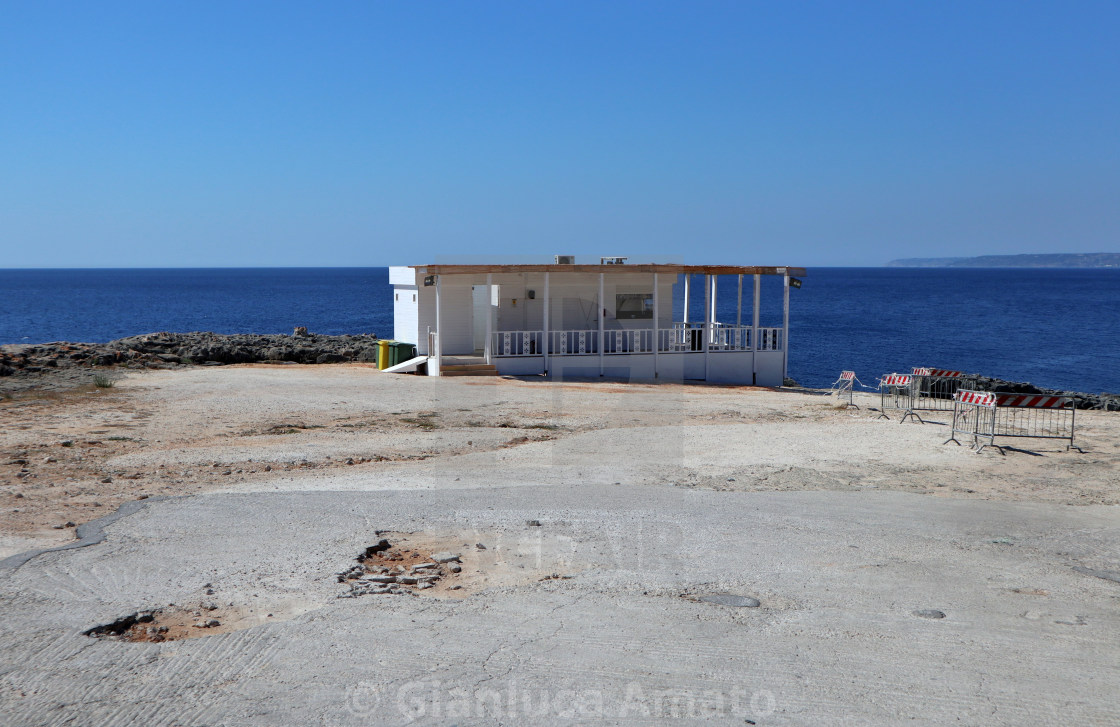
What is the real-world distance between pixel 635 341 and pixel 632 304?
6.07 ft

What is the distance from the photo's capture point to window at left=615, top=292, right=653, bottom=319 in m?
26.0

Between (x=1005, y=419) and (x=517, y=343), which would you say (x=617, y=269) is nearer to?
(x=517, y=343)

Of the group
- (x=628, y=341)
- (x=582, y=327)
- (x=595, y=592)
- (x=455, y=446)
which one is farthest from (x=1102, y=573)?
(x=582, y=327)

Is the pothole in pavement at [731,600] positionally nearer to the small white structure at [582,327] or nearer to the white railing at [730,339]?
the small white structure at [582,327]

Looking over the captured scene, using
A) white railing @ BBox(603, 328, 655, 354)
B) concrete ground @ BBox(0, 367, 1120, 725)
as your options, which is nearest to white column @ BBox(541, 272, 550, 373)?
white railing @ BBox(603, 328, 655, 354)

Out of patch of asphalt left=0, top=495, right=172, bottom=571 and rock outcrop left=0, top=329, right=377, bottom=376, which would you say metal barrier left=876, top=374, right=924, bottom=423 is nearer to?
patch of asphalt left=0, top=495, right=172, bottom=571

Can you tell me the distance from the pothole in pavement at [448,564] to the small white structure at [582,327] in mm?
14709

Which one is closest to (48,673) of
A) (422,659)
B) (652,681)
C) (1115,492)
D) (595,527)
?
(422,659)

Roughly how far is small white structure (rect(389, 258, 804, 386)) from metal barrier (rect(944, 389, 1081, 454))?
321 inches

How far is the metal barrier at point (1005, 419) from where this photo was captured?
47.0ft

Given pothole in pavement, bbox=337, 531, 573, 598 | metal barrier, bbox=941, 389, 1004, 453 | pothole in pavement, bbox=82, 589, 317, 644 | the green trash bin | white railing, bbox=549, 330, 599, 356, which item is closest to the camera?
pothole in pavement, bbox=82, 589, 317, 644

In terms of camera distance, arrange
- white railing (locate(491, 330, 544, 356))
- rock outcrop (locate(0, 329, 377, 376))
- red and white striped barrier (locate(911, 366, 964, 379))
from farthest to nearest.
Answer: white railing (locate(491, 330, 544, 356)) < rock outcrop (locate(0, 329, 377, 376)) < red and white striped barrier (locate(911, 366, 964, 379))

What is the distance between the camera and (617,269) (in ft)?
80.0

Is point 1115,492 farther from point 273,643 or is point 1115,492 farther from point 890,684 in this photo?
point 273,643
